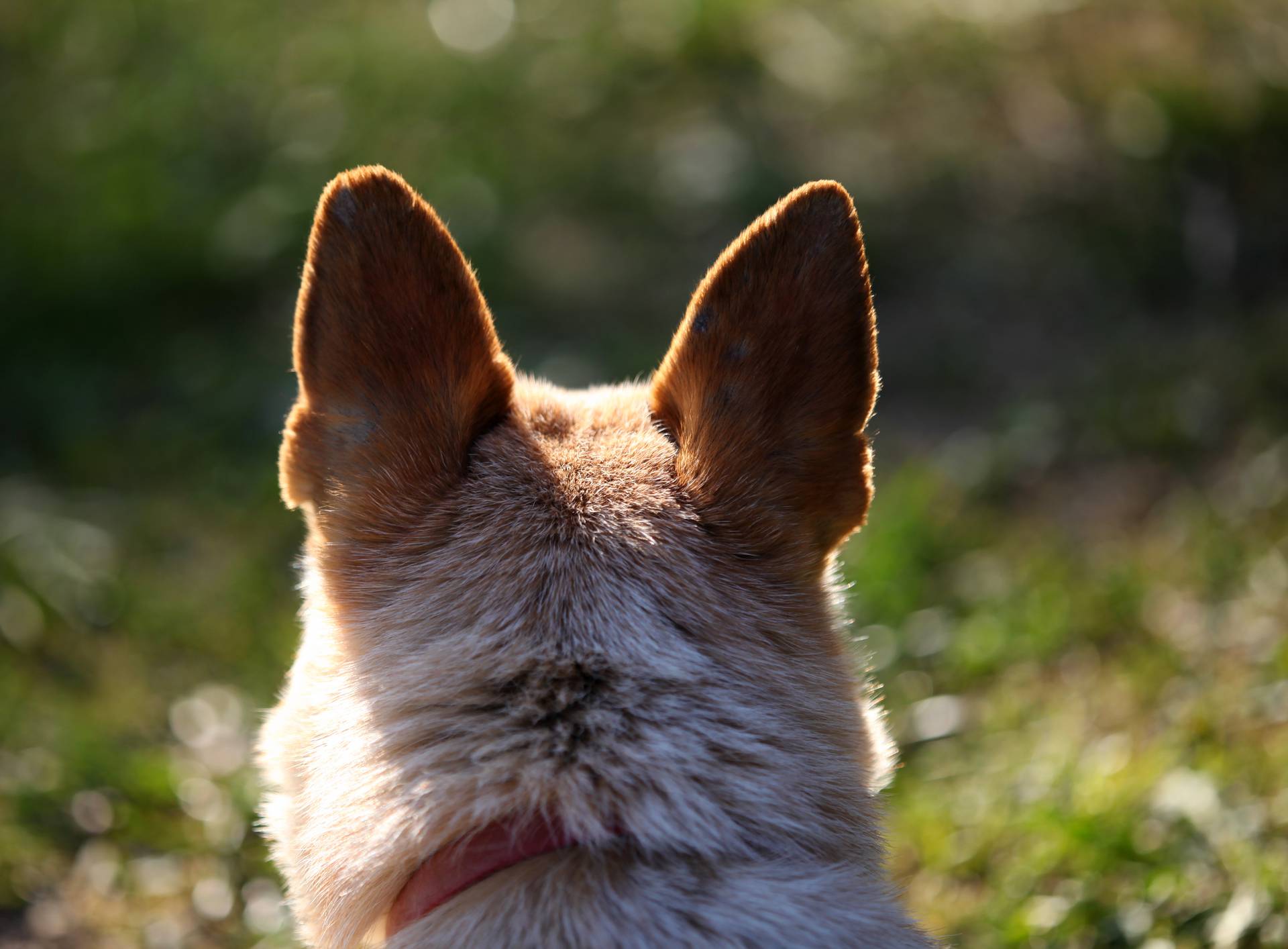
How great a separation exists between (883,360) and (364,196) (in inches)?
145

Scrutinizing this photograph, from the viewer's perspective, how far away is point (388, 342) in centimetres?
195

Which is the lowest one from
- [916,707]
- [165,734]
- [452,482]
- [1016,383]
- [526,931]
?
[165,734]

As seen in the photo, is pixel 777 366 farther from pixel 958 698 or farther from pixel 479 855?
pixel 958 698

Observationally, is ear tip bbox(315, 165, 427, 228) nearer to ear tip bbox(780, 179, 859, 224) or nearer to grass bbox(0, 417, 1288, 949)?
ear tip bbox(780, 179, 859, 224)

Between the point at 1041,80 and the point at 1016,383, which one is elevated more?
the point at 1041,80

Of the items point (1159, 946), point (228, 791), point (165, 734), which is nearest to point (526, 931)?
point (1159, 946)

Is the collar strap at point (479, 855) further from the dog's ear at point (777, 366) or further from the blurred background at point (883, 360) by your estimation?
the blurred background at point (883, 360)

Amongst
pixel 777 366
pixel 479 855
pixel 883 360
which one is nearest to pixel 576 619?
pixel 479 855

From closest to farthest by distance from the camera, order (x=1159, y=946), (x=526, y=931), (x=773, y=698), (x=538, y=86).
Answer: (x=526, y=931) < (x=773, y=698) < (x=1159, y=946) < (x=538, y=86)

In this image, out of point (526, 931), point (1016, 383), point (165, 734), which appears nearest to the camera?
point (526, 931)

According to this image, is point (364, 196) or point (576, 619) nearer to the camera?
point (576, 619)

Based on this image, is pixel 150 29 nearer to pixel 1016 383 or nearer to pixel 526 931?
pixel 1016 383

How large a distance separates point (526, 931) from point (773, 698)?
523 mm

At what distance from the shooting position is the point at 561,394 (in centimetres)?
227
